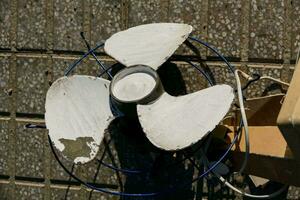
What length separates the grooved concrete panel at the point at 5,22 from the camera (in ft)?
10.2

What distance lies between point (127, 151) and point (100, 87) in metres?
0.56

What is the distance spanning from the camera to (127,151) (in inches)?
118

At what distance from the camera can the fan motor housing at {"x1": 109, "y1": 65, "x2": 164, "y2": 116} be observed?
2377 mm

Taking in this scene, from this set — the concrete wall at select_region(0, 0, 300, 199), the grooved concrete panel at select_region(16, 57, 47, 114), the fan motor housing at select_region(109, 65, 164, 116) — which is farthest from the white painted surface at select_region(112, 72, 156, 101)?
the grooved concrete panel at select_region(16, 57, 47, 114)

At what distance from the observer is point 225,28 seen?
2926mm

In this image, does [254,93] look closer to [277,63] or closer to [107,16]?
[277,63]

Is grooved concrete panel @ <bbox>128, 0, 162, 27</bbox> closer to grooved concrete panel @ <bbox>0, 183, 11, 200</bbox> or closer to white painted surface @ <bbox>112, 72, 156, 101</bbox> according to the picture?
white painted surface @ <bbox>112, 72, 156, 101</bbox>

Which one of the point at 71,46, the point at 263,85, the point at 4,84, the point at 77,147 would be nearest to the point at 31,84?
the point at 4,84

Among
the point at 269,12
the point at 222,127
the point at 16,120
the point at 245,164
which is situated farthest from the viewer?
the point at 16,120

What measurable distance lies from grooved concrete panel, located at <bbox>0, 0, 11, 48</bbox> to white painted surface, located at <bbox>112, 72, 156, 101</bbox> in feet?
3.22

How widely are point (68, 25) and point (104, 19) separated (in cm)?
22

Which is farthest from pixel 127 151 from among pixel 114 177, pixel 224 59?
pixel 224 59

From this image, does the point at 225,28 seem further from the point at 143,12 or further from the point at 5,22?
the point at 5,22

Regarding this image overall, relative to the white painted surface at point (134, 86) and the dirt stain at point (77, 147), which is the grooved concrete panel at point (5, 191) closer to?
the dirt stain at point (77, 147)
